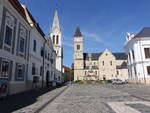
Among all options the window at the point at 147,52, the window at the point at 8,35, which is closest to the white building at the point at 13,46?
the window at the point at 8,35

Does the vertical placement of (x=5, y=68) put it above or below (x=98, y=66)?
below

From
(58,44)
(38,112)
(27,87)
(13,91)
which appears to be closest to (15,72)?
(13,91)

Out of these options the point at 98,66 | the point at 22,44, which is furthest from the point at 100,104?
the point at 98,66

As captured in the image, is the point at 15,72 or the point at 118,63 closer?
the point at 15,72

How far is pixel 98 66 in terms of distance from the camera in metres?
79.1

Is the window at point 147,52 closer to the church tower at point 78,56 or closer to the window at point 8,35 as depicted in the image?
the window at point 8,35

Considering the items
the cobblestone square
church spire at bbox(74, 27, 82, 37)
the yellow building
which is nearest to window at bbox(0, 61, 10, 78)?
the cobblestone square

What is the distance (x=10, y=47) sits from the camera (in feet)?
44.9

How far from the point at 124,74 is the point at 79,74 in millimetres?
23419

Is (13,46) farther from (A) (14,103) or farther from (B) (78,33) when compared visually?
(B) (78,33)

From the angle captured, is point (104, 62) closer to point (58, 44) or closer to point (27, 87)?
point (58, 44)

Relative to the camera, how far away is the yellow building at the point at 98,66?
76.3 meters

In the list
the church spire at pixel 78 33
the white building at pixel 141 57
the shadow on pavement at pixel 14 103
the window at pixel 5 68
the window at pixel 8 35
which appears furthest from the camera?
the church spire at pixel 78 33

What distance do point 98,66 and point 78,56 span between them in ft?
39.6
